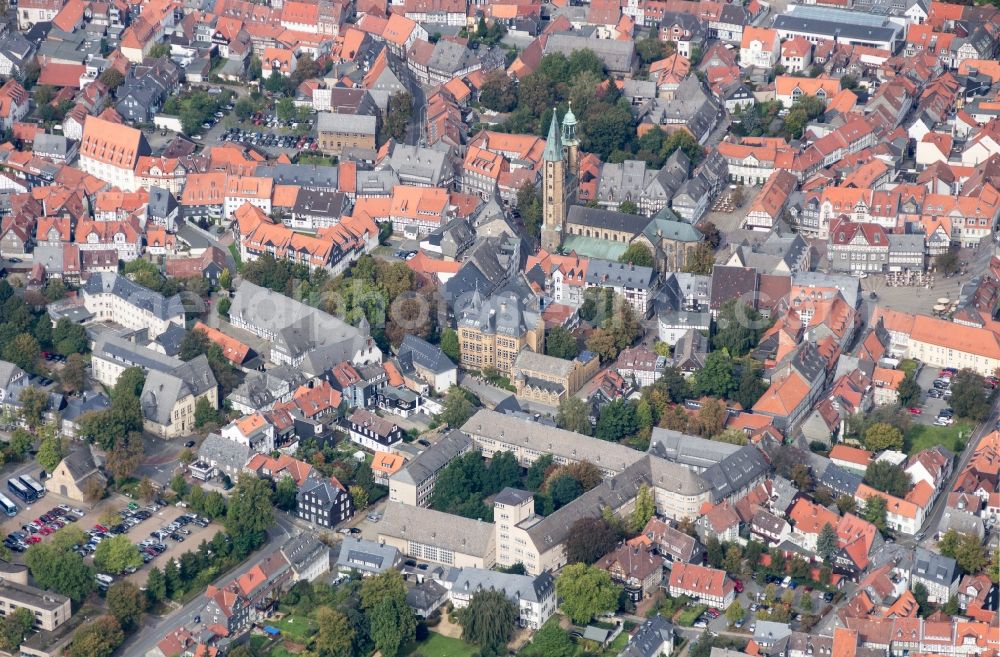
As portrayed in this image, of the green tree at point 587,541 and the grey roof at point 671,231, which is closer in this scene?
the green tree at point 587,541

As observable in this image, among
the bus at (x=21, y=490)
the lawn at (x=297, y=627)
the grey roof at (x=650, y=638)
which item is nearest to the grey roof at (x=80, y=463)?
the bus at (x=21, y=490)

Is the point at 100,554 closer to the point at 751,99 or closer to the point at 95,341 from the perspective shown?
the point at 95,341

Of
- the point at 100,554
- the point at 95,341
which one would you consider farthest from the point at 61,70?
the point at 100,554

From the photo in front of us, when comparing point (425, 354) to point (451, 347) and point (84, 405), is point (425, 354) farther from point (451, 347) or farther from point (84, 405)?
point (84, 405)

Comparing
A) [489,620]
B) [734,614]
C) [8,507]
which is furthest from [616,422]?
[8,507]

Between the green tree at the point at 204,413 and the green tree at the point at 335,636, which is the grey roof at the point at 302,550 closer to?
the green tree at the point at 335,636
